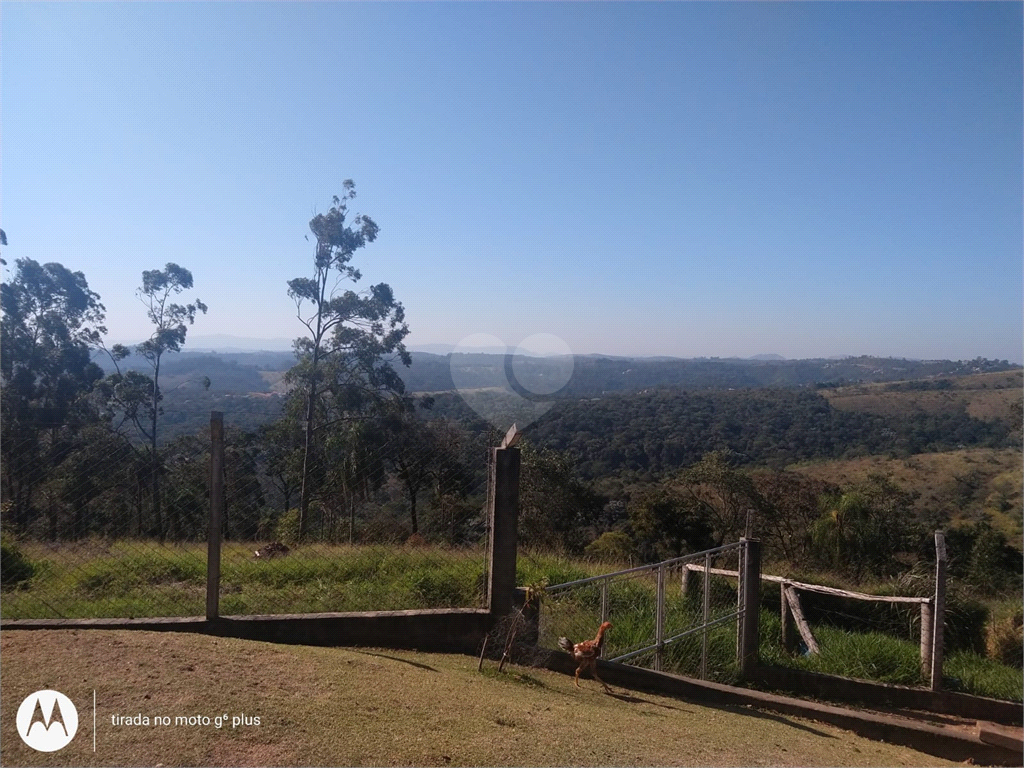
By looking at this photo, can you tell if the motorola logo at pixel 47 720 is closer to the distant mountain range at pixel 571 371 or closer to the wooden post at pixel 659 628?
the wooden post at pixel 659 628

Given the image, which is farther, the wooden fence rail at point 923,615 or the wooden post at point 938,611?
the wooden fence rail at point 923,615

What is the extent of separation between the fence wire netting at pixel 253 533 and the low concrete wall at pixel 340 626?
0.92 feet

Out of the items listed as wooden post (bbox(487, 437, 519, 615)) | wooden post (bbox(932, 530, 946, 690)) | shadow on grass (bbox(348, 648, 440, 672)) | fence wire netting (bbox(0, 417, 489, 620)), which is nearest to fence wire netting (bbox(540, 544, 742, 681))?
wooden post (bbox(487, 437, 519, 615))

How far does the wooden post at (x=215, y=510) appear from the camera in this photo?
5.01m

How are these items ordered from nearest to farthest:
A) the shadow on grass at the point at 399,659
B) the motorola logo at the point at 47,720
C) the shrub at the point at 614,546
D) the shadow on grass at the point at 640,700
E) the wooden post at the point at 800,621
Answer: the motorola logo at the point at 47,720 → the shadow on grass at the point at 399,659 → the shadow on grass at the point at 640,700 → the wooden post at the point at 800,621 → the shrub at the point at 614,546

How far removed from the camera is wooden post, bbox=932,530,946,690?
612cm

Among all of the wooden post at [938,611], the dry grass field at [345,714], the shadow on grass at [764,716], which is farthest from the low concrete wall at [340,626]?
the wooden post at [938,611]

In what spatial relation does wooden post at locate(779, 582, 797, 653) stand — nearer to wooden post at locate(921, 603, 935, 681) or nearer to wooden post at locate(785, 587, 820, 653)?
wooden post at locate(785, 587, 820, 653)

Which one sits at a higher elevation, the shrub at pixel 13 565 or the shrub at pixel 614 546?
the shrub at pixel 13 565

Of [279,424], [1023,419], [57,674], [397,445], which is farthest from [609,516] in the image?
[1023,419]

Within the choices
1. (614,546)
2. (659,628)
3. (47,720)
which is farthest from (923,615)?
(614,546)

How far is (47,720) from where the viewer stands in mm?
3123

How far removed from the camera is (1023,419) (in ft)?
96.5

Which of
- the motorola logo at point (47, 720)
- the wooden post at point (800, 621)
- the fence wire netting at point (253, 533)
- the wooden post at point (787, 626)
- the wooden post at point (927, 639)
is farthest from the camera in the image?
the wooden post at point (787, 626)
